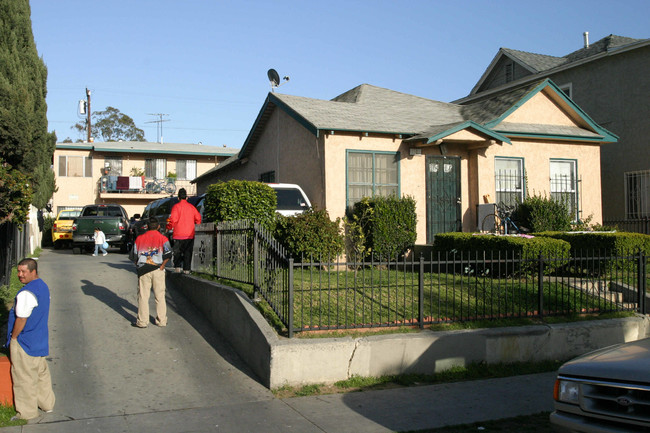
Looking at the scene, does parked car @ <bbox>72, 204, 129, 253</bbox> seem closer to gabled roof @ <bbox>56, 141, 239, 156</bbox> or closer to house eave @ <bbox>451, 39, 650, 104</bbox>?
gabled roof @ <bbox>56, 141, 239, 156</bbox>

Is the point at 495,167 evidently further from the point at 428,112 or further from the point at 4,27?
the point at 4,27

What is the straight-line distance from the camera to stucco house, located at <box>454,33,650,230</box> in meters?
18.4

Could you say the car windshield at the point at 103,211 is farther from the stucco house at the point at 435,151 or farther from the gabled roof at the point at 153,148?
the gabled roof at the point at 153,148

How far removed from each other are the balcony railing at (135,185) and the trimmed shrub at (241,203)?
22699 mm

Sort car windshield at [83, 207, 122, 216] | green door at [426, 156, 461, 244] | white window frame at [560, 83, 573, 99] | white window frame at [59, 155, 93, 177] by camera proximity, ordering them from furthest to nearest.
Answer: white window frame at [59, 155, 93, 177]
car windshield at [83, 207, 122, 216]
white window frame at [560, 83, 573, 99]
green door at [426, 156, 461, 244]

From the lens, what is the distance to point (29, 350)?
585 cm

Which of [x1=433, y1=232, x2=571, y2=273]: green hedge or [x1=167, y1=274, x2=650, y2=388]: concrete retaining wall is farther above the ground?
[x1=433, y1=232, x2=571, y2=273]: green hedge

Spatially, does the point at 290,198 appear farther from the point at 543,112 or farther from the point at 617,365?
the point at 617,365

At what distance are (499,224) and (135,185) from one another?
83.3ft

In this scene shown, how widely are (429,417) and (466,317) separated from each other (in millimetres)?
2573

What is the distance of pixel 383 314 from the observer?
8.24 metres

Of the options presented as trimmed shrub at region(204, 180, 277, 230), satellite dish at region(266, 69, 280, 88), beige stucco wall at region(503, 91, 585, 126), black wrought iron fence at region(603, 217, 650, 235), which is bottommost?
black wrought iron fence at region(603, 217, 650, 235)


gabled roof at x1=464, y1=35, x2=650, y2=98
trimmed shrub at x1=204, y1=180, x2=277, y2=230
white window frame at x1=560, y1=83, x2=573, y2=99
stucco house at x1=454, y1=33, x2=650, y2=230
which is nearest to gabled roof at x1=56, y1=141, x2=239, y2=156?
gabled roof at x1=464, y1=35, x2=650, y2=98

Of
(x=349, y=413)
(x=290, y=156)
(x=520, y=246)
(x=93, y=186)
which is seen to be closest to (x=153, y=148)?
(x=93, y=186)
